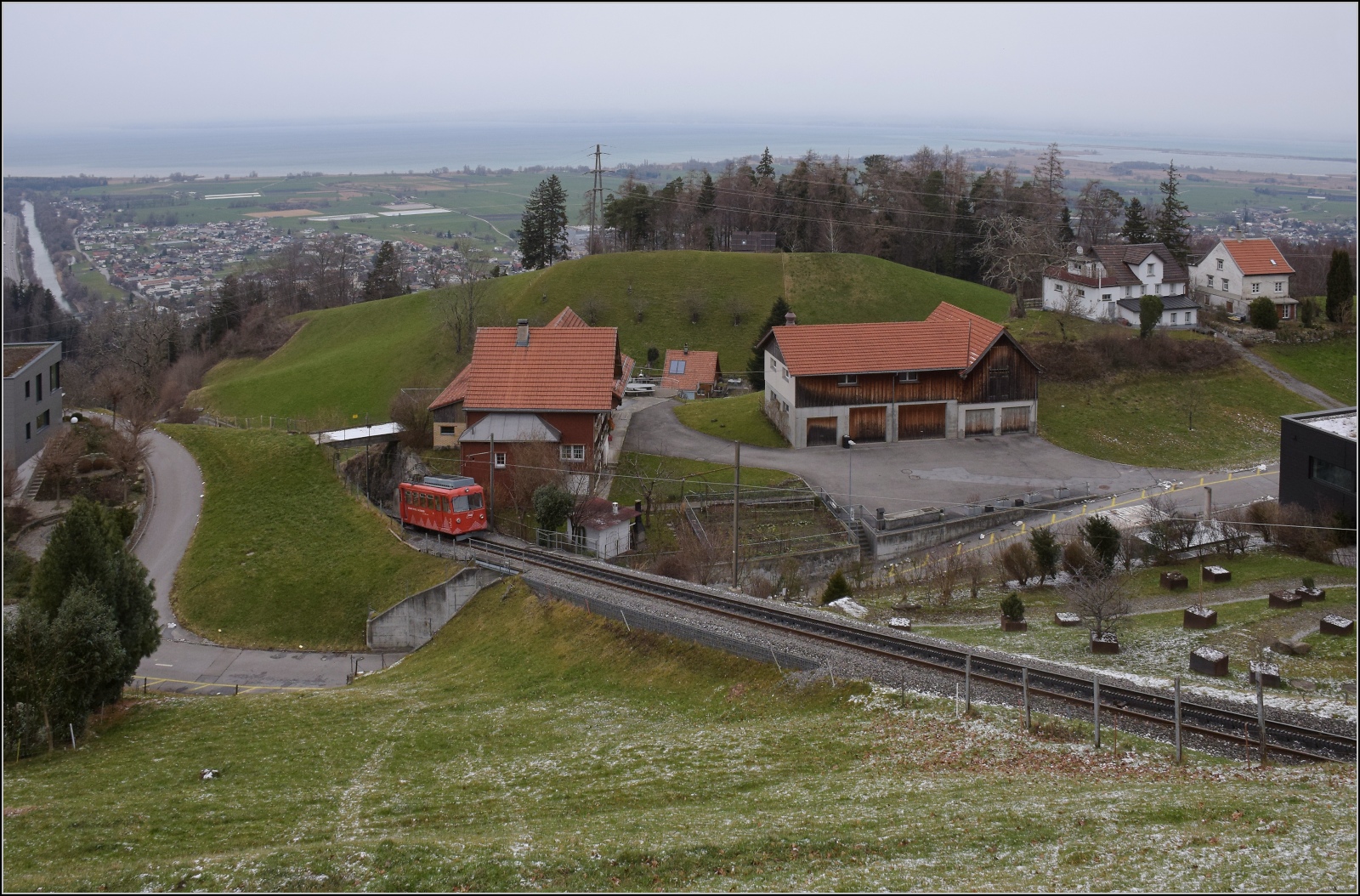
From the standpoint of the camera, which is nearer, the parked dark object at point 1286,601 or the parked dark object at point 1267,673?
the parked dark object at point 1267,673

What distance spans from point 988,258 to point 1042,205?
9820 millimetres

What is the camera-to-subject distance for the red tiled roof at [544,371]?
42812 mm

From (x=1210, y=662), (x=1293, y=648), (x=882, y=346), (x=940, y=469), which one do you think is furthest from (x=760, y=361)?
(x=1210, y=662)

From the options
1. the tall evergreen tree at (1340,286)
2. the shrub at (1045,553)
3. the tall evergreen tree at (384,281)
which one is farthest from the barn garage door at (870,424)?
the tall evergreen tree at (384,281)

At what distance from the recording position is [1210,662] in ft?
68.3

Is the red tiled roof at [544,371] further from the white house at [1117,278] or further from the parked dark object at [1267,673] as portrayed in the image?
the white house at [1117,278]

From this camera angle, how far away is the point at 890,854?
13.0 meters

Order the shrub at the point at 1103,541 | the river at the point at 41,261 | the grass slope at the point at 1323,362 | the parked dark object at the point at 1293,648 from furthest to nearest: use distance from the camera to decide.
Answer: the river at the point at 41,261 < the grass slope at the point at 1323,362 < the shrub at the point at 1103,541 < the parked dark object at the point at 1293,648

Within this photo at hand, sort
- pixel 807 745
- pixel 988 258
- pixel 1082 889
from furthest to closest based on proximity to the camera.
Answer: pixel 988 258 < pixel 807 745 < pixel 1082 889

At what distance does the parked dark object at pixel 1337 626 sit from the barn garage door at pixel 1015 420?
1099 inches

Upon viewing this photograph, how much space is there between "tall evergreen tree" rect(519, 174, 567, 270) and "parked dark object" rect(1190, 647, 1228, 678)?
71340 millimetres

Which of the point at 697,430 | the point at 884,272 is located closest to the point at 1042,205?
the point at 884,272

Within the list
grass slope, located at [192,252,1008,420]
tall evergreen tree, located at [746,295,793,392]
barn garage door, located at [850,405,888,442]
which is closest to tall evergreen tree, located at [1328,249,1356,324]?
grass slope, located at [192,252,1008,420]

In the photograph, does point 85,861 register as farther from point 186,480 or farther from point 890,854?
point 186,480
